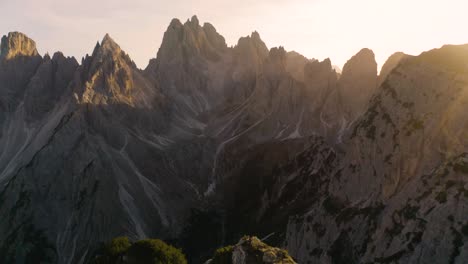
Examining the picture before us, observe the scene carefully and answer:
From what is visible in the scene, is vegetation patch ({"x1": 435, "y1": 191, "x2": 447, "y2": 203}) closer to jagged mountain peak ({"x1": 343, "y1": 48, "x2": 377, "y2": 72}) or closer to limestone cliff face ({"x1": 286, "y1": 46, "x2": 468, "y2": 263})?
limestone cliff face ({"x1": 286, "y1": 46, "x2": 468, "y2": 263})

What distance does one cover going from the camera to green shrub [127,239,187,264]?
225ft

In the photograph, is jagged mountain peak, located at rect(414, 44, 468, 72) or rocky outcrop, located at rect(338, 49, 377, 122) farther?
rocky outcrop, located at rect(338, 49, 377, 122)

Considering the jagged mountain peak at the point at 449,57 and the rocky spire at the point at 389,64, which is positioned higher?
the rocky spire at the point at 389,64

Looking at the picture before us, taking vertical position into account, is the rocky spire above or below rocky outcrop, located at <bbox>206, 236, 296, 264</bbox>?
above

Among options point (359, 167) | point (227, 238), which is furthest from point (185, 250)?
point (359, 167)

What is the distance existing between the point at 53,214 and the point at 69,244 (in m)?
12.5

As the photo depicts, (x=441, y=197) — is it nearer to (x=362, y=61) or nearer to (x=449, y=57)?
(x=449, y=57)

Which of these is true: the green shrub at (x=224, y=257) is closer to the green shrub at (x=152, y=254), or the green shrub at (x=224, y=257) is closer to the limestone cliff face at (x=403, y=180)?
the green shrub at (x=152, y=254)

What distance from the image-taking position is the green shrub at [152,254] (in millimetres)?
68438

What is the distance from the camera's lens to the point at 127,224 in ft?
557

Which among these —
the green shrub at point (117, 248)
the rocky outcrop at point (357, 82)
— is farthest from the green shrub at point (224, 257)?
the rocky outcrop at point (357, 82)

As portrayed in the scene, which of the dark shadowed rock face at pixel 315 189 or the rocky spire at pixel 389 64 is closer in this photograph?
the dark shadowed rock face at pixel 315 189

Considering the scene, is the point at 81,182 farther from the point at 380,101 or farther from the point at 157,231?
the point at 380,101

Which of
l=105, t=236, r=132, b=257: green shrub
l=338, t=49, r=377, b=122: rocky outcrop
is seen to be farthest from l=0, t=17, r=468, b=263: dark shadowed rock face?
l=105, t=236, r=132, b=257: green shrub
